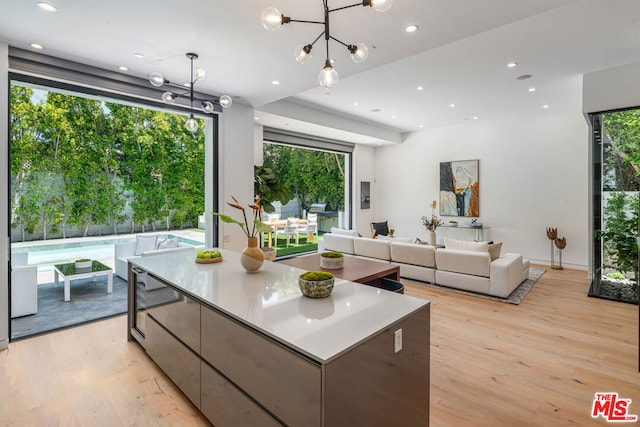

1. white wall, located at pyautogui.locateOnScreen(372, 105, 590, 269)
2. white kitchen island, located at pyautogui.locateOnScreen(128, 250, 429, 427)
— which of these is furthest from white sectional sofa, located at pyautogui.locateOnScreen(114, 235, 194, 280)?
white wall, located at pyautogui.locateOnScreen(372, 105, 590, 269)

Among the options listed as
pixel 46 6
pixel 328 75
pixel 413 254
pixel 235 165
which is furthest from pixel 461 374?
pixel 46 6

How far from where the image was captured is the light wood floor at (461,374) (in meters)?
Answer: 2.08

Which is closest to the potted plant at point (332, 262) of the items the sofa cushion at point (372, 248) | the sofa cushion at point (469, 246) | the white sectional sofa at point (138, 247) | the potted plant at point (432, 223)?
the sofa cushion at point (372, 248)

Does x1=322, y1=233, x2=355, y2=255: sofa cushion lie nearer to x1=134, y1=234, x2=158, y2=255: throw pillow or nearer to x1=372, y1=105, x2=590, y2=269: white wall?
x1=134, y1=234, x2=158, y2=255: throw pillow

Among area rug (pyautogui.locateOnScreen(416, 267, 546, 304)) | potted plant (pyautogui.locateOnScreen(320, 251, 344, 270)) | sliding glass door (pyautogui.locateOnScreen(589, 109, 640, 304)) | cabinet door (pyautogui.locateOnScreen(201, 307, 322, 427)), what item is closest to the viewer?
cabinet door (pyautogui.locateOnScreen(201, 307, 322, 427))

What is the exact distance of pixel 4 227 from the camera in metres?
3.00

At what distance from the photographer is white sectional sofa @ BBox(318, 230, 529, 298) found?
4.40 m

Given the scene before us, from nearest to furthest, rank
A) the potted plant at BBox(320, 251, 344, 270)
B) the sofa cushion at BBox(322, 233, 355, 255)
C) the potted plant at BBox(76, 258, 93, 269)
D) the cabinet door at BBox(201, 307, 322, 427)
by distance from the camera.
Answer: the cabinet door at BBox(201, 307, 322, 427) → the potted plant at BBox(320, 251, 344, 270) → the potted plant at BBox(76, 258, 93, 269) → the sofa cushion at BBox(322, 233, 355, 255)

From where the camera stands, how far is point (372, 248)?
5566mm

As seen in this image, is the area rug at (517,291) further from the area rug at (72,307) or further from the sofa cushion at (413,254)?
the area rug at (72,307)

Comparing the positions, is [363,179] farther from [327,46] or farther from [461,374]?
[327,46]

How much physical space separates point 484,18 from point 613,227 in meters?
3.76

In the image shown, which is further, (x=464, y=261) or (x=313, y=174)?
(x=313, y=174)

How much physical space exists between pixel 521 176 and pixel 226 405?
745cm
